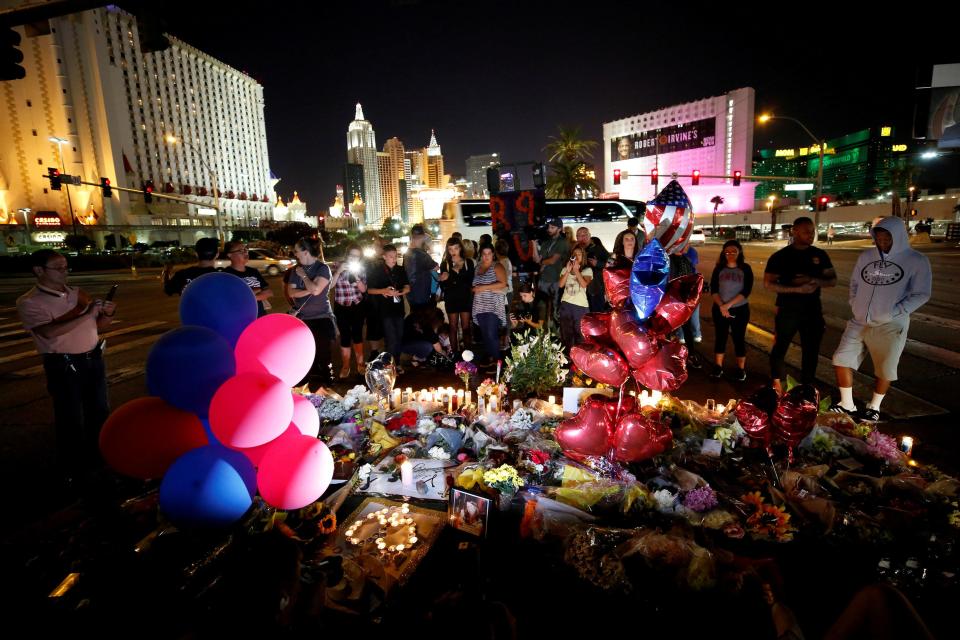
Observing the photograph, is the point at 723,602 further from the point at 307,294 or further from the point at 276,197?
the point at 276,197

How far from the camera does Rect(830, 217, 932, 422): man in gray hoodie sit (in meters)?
4.33

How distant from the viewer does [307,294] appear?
5773 millimetres

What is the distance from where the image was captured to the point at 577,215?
18.2 m

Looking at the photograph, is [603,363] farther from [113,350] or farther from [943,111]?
[943,111]

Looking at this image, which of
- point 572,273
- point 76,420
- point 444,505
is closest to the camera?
point 444,505

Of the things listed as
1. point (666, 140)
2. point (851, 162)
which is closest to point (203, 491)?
point (666, 140)

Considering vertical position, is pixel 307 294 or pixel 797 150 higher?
pixel 797 150

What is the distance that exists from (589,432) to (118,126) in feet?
252

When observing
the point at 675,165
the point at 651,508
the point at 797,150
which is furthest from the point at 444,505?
the point at 797,150

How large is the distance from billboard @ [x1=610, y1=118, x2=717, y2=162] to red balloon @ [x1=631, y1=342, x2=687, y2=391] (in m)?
69.2

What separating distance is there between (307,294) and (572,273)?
3259mm

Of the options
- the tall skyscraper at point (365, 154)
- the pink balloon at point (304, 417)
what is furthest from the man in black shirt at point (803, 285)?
the tall skyscraper at point (365, 154)

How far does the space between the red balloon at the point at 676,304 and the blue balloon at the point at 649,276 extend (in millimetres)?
47

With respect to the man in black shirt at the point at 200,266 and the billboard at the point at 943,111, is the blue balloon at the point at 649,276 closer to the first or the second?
the man in black shirt at the point at 200,266
